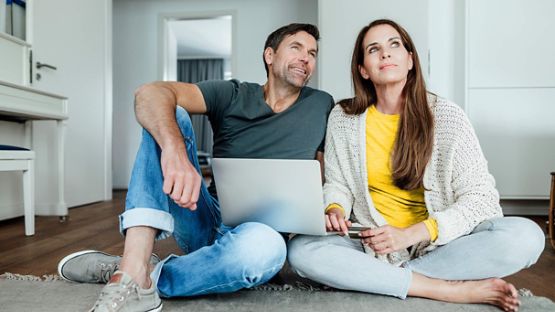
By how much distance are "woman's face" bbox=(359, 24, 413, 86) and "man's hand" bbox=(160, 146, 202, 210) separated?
64 cm

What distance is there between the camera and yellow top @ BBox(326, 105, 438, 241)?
1.28 meters

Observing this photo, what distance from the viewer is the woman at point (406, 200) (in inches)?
43.5

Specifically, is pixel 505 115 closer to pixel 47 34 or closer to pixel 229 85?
pixel 229 85

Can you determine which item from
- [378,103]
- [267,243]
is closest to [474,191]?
[378,103]

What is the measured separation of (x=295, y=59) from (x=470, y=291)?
847 mm

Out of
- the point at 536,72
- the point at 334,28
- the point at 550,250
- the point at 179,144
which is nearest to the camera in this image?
the point at 179,144

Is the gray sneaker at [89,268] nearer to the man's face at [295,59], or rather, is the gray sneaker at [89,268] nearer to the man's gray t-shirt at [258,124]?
the man's gray t-shirt at [258,124]

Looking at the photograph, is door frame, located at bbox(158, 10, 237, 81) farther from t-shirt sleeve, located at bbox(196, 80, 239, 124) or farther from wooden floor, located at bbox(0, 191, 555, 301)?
t-shirt sleeve, located at bbox(196, 80, 239, 124)

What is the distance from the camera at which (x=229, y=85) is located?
140 centimetres

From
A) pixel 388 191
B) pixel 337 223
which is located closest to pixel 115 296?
pixel 337 223

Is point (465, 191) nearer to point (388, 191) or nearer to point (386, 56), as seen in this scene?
point (388, 191)

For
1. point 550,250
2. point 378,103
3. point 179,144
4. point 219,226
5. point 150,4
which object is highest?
point 150,4

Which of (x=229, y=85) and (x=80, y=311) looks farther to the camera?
(x=229, y=85)

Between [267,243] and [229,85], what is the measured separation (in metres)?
0.56
